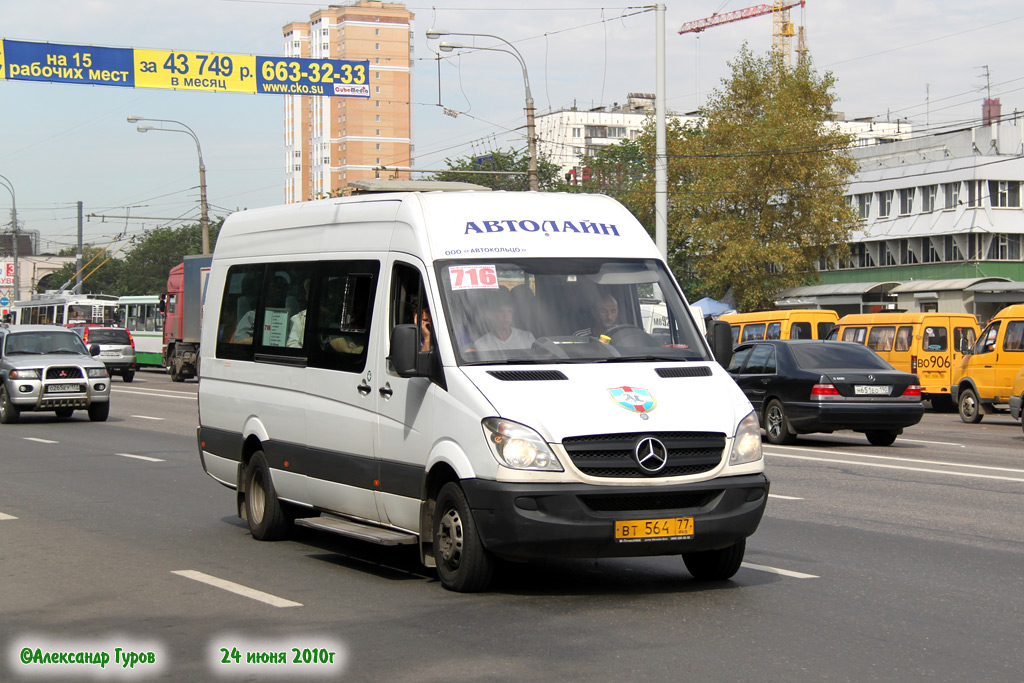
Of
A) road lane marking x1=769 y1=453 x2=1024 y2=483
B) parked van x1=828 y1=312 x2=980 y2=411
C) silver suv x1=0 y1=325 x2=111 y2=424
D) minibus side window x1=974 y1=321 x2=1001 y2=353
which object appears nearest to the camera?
road lane marking x1=769 y1=453 x2=1024 y2=483

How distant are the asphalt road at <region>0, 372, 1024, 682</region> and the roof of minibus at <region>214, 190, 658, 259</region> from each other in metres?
2.07

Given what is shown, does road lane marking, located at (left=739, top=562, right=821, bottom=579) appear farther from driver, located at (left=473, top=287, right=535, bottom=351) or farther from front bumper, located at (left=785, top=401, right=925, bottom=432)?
front bumper, located at (left=785, top=401, right=925, bottom=432)

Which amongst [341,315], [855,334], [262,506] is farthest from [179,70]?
[341,315]

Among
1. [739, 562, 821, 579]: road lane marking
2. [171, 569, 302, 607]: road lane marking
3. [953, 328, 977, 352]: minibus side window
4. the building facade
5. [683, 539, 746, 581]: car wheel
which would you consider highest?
the building facade

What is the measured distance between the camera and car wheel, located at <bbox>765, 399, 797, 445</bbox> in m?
A: 19.6

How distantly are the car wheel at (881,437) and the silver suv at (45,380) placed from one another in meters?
13.5

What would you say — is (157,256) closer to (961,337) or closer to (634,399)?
(961,337)

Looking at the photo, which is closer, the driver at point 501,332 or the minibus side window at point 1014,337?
the driver at point 501,332

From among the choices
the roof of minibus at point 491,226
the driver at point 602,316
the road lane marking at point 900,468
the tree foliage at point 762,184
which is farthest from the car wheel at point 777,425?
the tree foliage at point 762,184

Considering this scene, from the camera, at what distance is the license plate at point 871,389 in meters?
19.0

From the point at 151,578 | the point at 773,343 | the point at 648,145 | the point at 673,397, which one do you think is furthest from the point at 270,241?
the point at 648,145

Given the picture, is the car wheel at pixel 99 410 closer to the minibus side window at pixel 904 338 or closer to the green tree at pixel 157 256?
the minibus side window at pixel 904 338

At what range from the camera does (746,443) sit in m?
7.75

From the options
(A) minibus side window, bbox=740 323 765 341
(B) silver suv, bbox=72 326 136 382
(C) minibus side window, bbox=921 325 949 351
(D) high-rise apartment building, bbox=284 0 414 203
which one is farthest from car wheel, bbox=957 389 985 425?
(D) high-rise apartment building, bbox=284 0 414 203
